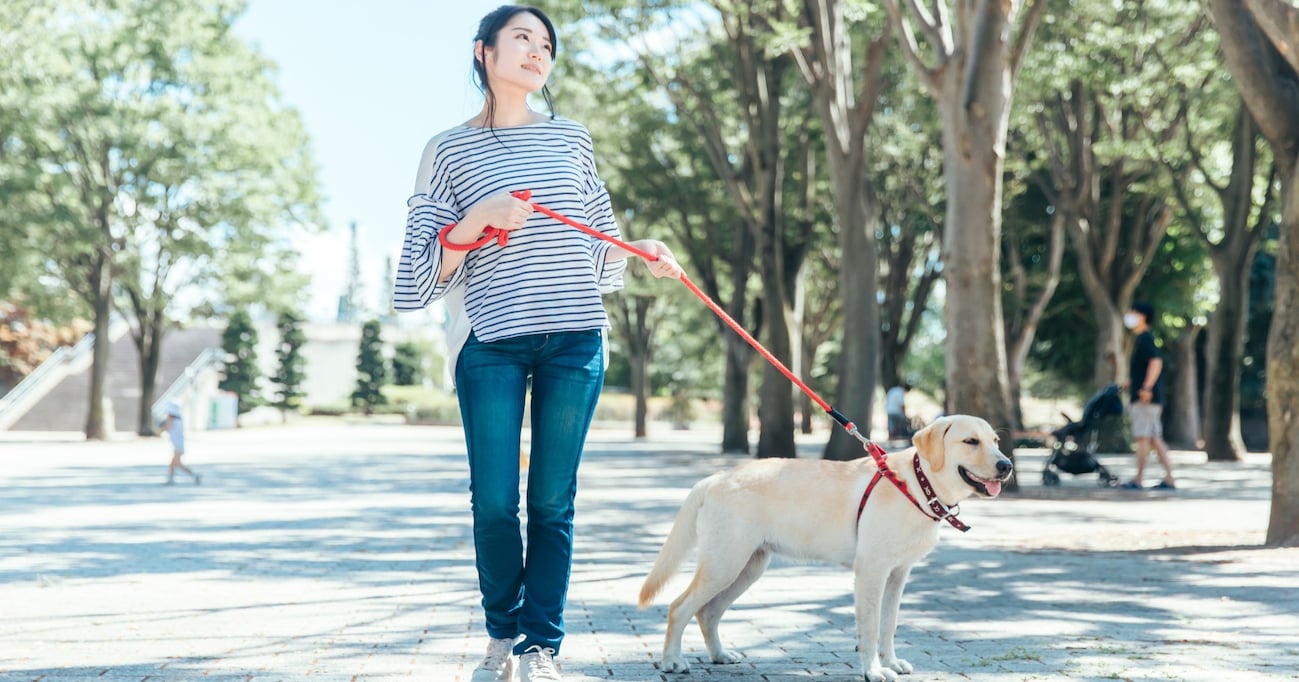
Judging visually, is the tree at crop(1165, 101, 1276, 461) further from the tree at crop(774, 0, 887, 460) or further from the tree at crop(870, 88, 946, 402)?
the tree at crop(774, 0, 887, 460)

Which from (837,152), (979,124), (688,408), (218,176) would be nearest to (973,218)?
(979,124)

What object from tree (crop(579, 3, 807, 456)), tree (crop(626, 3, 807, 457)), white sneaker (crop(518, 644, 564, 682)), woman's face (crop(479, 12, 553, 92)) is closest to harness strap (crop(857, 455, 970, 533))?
white sneaker (crop(518, 644, 564, 682))

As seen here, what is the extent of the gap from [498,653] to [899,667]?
1.76 metres

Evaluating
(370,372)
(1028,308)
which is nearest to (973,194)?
(1028,308)

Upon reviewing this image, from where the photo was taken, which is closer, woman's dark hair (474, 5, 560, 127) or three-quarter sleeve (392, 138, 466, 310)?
three-quarter sleeve (392, 138, 466, 310)

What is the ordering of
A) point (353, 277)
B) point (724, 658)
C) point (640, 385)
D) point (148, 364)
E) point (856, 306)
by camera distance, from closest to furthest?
point (724, 658) → point (856, 306) → point (148, 364) → point (640, 385) → point (353, 277)

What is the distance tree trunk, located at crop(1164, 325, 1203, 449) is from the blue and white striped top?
3391 cm

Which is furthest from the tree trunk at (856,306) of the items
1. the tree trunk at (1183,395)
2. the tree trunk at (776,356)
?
the tree trunk at (1183,395)

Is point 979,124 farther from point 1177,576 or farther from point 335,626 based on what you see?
point 335,626

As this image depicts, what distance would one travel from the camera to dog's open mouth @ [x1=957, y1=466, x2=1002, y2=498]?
15.8 ft

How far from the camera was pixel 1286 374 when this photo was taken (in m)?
9.64

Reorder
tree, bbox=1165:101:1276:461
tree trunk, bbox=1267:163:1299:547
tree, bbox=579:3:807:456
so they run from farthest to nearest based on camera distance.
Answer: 1. tree, bbox=1165:101:1276:461
2. tree, bbox=579:3:807:456
3. tree trunk, bbox=1267:163:1299:547

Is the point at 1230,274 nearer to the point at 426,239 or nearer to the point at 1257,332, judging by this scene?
the point at 1257,332

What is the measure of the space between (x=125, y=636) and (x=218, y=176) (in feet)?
98.1
